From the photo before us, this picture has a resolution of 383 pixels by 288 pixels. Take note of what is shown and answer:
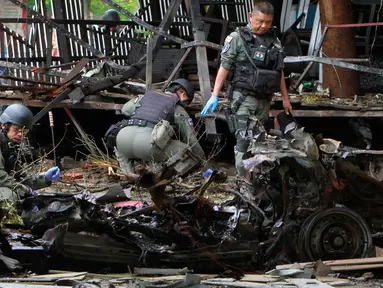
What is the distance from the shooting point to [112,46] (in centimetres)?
1603

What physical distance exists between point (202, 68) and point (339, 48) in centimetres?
217

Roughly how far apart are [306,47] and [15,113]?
8.17 metres

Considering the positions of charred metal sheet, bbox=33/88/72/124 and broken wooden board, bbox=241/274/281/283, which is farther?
charred metal sheet, bbox=33/88/72/124

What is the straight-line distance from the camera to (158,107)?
33.9 feet

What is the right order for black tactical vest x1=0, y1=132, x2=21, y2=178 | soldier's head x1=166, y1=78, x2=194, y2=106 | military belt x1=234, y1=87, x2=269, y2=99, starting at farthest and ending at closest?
soldier's head x1=166, y1=78, x2=194, y2=106
military belt x1=234, y1=87, x2=269, y2=99
black tactical vest x1=0, y1=132, x2=21, y2=178

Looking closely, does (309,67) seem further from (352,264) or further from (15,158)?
(352,264)

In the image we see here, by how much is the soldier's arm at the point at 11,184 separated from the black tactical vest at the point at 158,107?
276 centimetres

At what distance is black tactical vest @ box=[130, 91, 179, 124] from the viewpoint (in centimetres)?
1032

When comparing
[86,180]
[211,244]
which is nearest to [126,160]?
[86,180]

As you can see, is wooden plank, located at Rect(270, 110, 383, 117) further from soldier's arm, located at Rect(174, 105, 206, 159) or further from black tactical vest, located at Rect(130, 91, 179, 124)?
black tactical vest, located at Rect(130, 91, 179, 124)

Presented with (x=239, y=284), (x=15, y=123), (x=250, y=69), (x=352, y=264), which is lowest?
(x=352, y=264)

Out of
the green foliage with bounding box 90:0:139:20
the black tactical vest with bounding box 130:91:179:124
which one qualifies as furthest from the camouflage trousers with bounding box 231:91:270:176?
the green foliage with bounding box 90:0:139:20

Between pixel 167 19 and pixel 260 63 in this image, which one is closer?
pixel 260 63

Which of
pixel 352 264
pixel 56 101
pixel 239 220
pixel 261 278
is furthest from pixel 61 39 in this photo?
pixel 261 278
